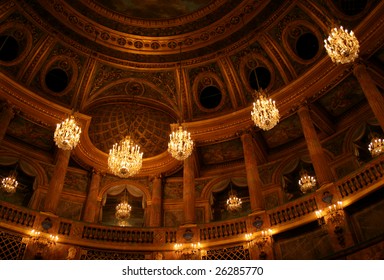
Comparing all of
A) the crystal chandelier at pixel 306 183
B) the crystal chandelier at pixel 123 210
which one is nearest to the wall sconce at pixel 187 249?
the crystal chandelier at pixel 123 210

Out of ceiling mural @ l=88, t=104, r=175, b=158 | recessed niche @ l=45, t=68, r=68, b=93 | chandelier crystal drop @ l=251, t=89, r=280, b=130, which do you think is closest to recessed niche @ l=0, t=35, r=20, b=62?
recessed niche @ l=45, t=68, r=68, b=93

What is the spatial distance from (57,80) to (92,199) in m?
5.12

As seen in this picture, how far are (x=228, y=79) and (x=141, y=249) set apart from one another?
25.5 feet

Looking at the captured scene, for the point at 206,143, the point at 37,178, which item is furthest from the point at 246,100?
the point at 37,178

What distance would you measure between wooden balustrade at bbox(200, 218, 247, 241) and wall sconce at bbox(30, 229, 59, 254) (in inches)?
181

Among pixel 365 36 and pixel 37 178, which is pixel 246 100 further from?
pixel 37 178

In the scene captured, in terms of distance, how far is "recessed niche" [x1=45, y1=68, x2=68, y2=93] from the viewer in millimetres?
15039

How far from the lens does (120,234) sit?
12195mm

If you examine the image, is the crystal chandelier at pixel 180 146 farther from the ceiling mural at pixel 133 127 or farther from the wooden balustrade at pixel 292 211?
the ceiling mural at pixel 133 127

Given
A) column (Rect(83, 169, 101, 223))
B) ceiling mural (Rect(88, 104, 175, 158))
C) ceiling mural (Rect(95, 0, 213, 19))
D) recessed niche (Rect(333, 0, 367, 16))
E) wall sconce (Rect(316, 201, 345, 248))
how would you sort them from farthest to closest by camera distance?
ceiling mural (Rect(88, 104, 175, 158)) < column (Rect(83, 169, 101, 223)) < ceiling mural (Rect(95, 0, 213, 19)) < recessed niche (Rect(333, 0, 367, 16)) < wall sconce (Rect(316, 201, 345, 248))

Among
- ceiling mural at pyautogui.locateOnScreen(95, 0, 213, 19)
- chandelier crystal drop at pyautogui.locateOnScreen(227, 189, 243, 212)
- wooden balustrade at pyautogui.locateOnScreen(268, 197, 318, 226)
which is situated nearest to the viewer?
wooden balustrade at pyautogui.locateOnScreen(268, 197, 318, 226)

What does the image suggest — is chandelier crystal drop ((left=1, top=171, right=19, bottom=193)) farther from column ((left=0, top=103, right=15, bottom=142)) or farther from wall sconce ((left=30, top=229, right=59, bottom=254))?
wall sconce ((left=30, top=229, right=59, bottom=254))

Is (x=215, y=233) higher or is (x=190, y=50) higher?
(x=190, y=50)

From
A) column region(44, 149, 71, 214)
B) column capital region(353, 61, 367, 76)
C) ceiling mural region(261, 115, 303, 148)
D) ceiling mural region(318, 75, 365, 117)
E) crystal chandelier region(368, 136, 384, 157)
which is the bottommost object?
column region(44, 149, 71, 214)
